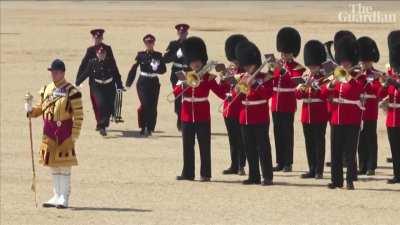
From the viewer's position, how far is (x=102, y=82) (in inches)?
859

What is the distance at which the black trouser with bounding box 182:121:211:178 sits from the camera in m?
16.9

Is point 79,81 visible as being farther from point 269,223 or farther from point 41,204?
point 269,223

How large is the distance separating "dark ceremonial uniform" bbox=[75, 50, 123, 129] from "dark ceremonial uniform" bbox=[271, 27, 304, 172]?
14.8 feet

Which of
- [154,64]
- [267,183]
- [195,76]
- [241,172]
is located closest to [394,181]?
[267,183]

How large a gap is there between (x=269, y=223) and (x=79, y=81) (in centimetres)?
814

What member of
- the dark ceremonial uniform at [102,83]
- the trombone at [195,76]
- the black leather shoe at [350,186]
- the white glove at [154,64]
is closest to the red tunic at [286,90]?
the trombone at [195,76]

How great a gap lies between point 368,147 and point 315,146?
→ 0.69 metres

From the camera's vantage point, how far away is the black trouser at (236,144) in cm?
1752

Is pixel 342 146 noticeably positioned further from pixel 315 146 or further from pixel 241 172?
pixel 241 172

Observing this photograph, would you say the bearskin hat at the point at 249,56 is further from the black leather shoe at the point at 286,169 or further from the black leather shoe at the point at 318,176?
the black leather shoe at the point at 286,169

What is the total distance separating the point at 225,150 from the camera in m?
20.0

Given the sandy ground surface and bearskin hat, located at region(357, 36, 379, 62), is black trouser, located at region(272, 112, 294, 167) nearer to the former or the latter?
the sandy ground surface

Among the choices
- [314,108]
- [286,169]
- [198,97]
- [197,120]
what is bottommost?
[286,169]

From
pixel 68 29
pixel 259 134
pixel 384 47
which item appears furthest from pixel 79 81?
pixel 68 29
